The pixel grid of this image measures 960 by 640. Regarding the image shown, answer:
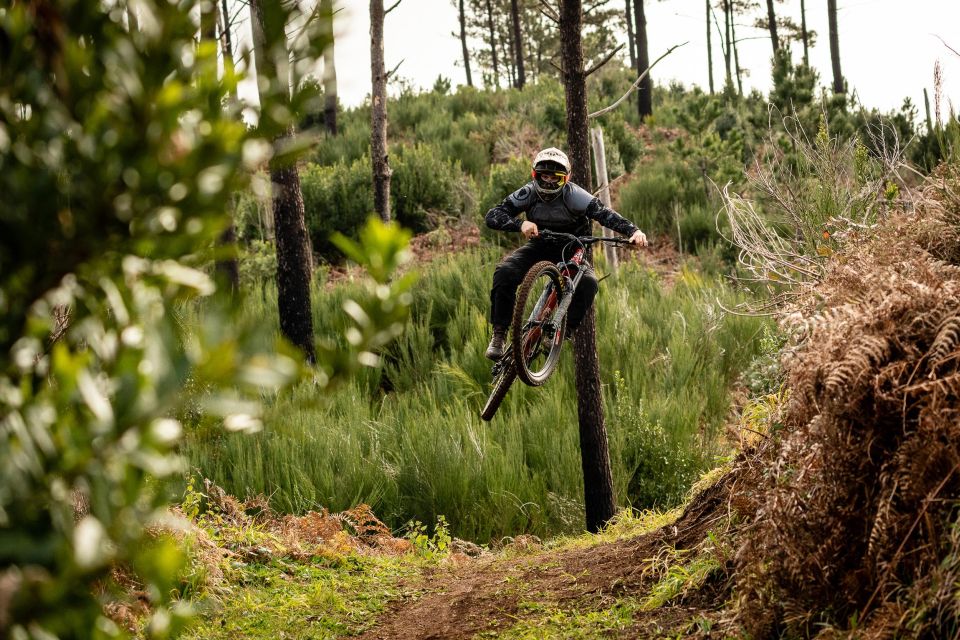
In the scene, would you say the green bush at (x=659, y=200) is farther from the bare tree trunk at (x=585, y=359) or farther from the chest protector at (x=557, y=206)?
the chest protector at (x=557, y=206)

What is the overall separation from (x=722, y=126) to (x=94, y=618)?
2499cm

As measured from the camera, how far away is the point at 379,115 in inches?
511

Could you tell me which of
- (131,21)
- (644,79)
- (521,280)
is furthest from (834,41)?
(131,21)

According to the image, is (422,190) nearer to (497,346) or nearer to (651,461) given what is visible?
(651,461)

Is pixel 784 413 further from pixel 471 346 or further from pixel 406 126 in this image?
pixel 406 126

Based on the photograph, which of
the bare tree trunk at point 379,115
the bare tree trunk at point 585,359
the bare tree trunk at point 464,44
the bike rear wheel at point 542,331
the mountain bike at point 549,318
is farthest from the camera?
the bare tree trunk at point 464,44

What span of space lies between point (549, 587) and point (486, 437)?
116 inches

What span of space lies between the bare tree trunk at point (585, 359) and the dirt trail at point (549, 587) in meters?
1.72

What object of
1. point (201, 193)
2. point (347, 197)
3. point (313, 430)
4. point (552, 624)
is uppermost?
point (347, 197)

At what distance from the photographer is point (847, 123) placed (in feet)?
64.7

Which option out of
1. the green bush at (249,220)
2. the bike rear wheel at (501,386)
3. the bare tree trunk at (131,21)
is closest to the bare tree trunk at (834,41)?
the green bush at (249,220)

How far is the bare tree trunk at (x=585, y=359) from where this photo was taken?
26.1 feet

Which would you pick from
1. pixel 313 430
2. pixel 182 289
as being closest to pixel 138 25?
pixel 182 289

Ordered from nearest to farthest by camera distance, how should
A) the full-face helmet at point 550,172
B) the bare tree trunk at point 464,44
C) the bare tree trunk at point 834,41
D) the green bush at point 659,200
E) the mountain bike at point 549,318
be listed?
the mountain bike at point 549,318 < the full-face helmet at point 550,172 < the green bush at point 659,200 < the bare tree trunk at point 834,41 < the bare tree trunk at point 464,44
